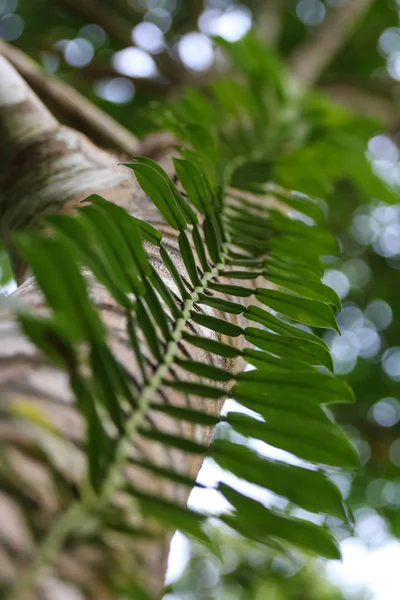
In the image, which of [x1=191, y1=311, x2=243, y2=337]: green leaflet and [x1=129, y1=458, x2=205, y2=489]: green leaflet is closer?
[x1=129, y1=458, x2=205, y2=489]: green leaflet

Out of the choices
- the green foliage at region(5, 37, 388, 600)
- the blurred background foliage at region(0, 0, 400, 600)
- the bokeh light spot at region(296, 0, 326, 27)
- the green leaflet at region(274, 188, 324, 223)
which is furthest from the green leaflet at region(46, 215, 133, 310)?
the bokeh light spot at region(296, 0, 326, 27)

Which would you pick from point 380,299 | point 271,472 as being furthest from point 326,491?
point 380,299

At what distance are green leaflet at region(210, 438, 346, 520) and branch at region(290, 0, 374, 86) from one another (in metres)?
2.05

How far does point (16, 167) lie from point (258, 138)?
72cm

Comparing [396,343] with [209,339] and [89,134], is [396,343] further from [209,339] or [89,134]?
[209,339]

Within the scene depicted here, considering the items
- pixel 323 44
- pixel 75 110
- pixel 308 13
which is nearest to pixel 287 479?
pixel 75 110

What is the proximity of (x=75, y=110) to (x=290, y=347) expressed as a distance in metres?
0.87

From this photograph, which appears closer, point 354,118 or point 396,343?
point 354,118

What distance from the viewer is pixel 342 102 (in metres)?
2.57

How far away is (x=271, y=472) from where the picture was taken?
0.36m

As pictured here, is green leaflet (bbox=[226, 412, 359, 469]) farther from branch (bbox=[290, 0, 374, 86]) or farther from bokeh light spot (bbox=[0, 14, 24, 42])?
bokeh light spot (bbox=[0, 14, 24, 42])

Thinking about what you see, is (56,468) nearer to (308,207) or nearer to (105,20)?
(308,207)

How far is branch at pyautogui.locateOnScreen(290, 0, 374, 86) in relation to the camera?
230 centimetres

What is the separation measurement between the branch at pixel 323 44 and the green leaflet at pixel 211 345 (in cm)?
194
